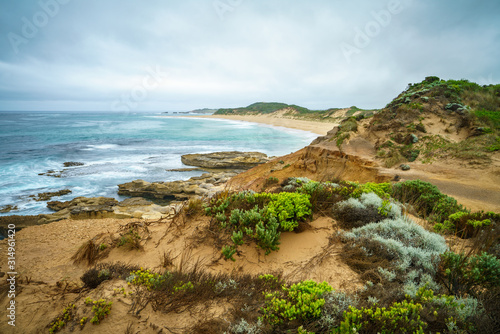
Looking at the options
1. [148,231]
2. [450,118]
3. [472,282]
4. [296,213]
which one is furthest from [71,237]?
[450,118]

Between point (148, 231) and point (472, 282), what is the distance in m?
6.10

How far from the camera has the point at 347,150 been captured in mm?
13586

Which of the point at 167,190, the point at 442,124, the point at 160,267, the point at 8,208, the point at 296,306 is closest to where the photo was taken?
the point at 296,306

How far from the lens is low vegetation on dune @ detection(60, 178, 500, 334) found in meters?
2.31

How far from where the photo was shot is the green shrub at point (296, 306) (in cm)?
240

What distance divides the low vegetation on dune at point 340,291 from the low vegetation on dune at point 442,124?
7.49 meters

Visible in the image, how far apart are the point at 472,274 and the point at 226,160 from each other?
20942 millimetres

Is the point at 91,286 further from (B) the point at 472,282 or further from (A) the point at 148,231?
(B) the point at 472,282

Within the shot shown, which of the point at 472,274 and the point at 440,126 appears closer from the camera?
the point at 472,274

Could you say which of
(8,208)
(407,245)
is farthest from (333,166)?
(8,208)

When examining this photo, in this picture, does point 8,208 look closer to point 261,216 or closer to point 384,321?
point 261,216

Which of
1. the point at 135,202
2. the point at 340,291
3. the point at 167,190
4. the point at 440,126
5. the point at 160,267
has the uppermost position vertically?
the point at 440,126

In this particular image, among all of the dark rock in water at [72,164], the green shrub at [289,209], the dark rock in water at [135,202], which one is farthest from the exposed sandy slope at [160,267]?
the dark rock in water at [72,164]

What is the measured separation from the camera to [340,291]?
9.54 feet
